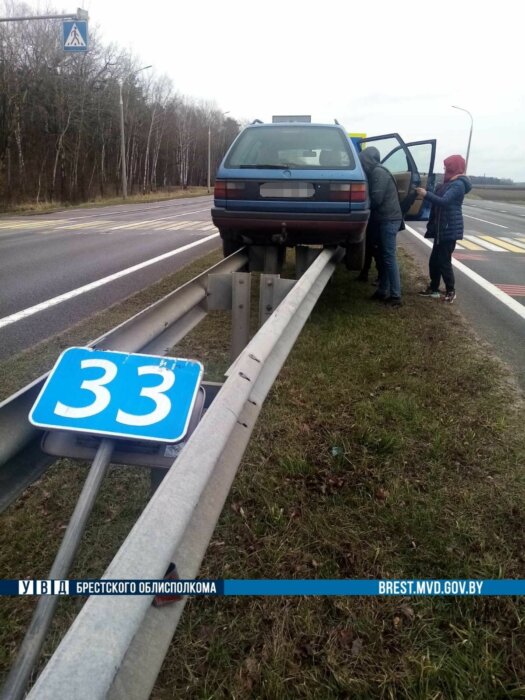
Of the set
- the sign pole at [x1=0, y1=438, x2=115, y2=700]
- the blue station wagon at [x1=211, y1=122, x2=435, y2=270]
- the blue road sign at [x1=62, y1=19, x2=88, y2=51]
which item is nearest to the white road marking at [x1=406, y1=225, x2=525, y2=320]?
the blue station wagon at [x1=211, y1=122, x2=435, y2=270]

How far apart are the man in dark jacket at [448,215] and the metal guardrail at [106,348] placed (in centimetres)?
388

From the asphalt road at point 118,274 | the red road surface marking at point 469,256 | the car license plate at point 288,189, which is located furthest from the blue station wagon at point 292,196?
the red road surface marking at point 469,256

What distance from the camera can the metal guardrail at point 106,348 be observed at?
143 cm

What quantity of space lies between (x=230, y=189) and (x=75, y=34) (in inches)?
512

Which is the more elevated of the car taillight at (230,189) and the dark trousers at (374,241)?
the car taillight at (230,189)

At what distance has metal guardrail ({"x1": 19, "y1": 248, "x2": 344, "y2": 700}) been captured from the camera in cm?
69

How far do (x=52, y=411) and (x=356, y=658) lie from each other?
1268 millimetres

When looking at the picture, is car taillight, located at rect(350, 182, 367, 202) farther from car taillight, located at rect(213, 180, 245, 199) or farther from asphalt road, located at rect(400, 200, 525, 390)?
asphalt road, located at rect(400, 200, 525, 390)

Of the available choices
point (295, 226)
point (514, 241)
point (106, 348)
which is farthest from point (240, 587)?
point (514, 241)

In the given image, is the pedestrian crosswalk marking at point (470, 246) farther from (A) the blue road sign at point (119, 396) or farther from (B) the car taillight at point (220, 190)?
(A) the blue road sign at point (119, 396)

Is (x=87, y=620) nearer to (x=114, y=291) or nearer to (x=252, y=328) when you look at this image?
(x=252, y=328)

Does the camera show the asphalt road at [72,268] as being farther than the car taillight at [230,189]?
Yes

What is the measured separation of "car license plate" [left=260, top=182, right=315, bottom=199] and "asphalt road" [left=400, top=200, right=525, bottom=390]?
2360mm

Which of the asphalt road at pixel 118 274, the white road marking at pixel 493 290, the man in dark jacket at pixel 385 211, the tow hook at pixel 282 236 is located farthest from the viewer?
the white road marking at pixel 493 290
